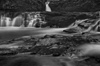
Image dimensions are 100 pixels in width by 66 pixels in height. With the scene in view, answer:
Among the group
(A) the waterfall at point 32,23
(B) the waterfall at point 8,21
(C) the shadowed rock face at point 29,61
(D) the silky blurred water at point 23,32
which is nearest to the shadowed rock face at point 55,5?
(B) the waterfall at point 8,21

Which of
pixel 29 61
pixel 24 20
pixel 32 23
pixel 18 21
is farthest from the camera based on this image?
pixel 18 21

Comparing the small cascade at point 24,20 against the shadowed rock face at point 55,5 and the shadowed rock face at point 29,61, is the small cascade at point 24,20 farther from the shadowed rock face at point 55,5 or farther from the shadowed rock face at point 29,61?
the shadowed rock face at point 29,61

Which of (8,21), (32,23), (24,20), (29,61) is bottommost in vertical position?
(29,61)

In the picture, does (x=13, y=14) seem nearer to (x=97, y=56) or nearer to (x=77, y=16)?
(x=77, y=16)

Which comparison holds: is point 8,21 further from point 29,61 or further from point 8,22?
point 29,61

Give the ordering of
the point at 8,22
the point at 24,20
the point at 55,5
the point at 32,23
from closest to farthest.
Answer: the point at 32,23 → the point at 24,20 → the point at 8,22 → the point at 55,5

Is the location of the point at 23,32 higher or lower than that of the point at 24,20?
lower

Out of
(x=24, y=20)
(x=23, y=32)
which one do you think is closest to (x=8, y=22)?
(x=24, y=20)

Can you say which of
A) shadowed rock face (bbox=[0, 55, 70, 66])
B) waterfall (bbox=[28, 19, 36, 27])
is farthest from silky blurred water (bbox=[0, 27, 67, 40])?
shadowed rock face (bbox=[0, 55, 70, 66])

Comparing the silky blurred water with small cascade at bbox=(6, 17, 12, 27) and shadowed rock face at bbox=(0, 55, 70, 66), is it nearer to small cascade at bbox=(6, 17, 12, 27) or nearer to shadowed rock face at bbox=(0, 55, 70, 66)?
small cascade at bbox=(6, 17, 12, 27)
